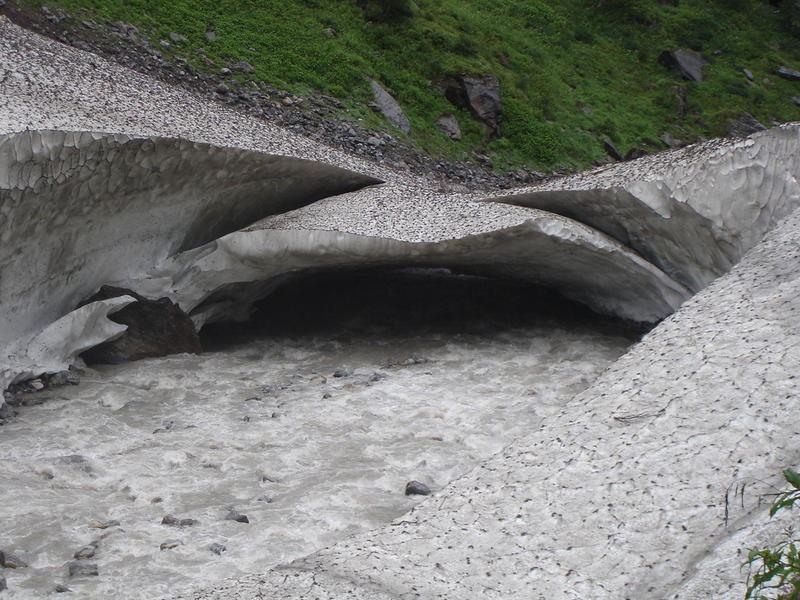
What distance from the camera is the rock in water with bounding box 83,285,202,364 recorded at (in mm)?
5617

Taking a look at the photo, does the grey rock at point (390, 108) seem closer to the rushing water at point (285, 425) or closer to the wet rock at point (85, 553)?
the rushing water at point (285, 425)

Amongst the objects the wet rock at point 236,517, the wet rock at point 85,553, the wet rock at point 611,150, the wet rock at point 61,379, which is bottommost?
the wet rock at point 61,379

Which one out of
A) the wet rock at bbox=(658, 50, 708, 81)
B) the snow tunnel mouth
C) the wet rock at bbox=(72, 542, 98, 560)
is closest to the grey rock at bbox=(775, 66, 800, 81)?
the wet rock at bbox=(658, 50, 708, 81)

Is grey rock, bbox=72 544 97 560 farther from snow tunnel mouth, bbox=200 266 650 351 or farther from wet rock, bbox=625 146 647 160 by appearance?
wet rock, bbox=625 146 647 160

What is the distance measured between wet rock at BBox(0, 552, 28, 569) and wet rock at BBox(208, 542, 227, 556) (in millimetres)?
658

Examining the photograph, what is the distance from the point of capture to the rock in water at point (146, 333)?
18.4 feet

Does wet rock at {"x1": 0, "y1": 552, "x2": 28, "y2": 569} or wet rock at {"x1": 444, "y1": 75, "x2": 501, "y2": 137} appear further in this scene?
wet rock at {"x1": 444, "y1": 75, "x2": 501, "y2": 137}

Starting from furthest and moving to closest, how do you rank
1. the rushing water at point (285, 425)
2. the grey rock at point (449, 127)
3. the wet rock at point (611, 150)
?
the wet rock at point (611, 150), the grey rock at point (449, 127), the rushing water at point (285, 425)

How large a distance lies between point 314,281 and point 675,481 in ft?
13.9

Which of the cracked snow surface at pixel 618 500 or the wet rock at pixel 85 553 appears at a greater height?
the cracked snow surface at pixel 618 500

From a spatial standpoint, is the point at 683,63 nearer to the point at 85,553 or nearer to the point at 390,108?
the point at 390,108

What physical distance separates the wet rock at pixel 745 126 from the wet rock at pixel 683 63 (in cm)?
145

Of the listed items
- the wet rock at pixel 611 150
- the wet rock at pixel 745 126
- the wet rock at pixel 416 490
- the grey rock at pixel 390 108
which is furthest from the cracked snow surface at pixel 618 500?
the wet rock at pixel 745 126

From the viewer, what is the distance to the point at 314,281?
688 centimetres
